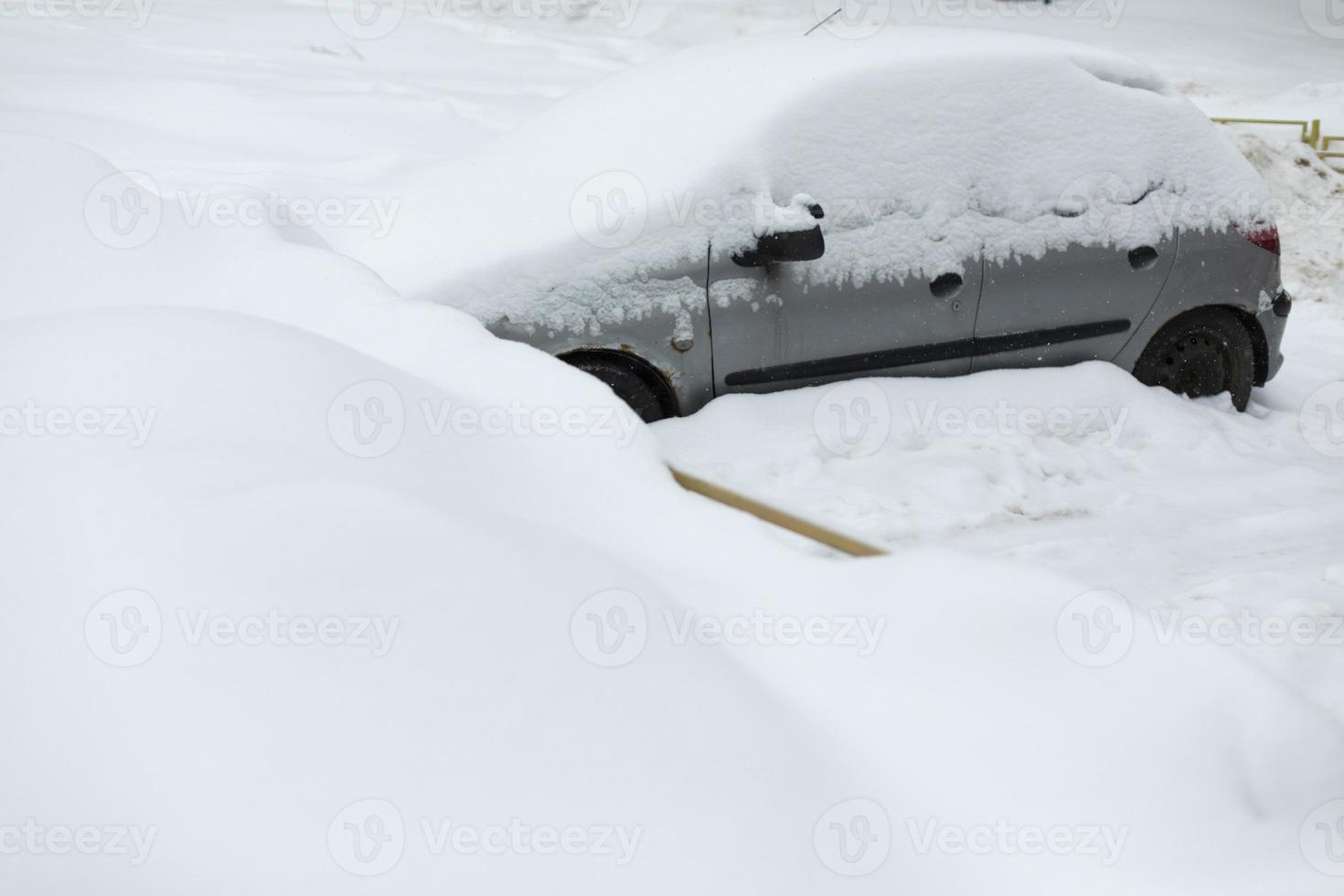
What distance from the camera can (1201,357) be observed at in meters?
5.29

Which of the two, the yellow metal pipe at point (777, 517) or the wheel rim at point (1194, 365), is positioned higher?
the yellow metal pipe at point (777, 517)

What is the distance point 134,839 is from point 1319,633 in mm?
3499

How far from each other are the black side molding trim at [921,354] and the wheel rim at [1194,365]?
0.42 metres

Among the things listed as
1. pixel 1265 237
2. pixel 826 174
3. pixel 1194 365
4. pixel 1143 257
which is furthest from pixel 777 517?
pixel 1265 237

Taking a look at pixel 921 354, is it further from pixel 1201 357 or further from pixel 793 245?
pixel 1201 357

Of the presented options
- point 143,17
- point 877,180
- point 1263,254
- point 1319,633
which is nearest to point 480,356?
point 877,180

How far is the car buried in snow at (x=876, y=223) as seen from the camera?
4.23 metres

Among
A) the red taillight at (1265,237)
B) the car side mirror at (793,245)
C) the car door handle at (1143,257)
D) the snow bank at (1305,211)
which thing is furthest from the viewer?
the snow bank at (1305,211)

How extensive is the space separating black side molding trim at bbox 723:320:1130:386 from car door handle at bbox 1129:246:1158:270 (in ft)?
0.85

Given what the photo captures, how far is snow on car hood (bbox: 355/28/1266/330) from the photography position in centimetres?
421

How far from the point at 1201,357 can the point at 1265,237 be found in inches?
24.1

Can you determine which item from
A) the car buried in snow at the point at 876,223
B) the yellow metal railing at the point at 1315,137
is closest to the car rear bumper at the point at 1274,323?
the car buried in snow at the point at 876,223

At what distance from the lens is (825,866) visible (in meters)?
1.41

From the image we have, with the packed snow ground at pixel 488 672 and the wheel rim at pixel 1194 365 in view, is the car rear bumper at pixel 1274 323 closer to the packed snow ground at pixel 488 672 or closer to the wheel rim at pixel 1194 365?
the wheel rim at pixel 1194 365
